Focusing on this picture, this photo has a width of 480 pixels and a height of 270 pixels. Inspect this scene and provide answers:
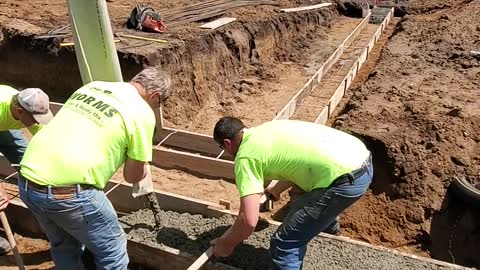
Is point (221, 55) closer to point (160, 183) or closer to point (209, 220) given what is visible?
point (160, 183)

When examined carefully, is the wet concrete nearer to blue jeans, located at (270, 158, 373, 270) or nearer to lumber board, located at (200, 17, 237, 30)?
blue jeans, located at (270, 158, 373, 270)

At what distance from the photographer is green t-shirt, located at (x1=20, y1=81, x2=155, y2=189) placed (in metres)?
3.02

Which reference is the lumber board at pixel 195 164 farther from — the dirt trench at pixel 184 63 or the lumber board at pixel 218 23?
the lumber board at pixel 218 23

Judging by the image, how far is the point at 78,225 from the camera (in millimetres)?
3170

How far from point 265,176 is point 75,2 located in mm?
2227

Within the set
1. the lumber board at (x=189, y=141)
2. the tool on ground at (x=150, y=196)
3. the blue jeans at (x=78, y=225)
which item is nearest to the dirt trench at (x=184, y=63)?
the lumber board at (x=189, y=141)

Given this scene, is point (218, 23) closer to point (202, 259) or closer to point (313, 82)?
point (313, 82)

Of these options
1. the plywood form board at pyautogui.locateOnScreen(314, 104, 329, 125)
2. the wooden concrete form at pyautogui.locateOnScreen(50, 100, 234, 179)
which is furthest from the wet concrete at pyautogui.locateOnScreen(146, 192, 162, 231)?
the plywood form board at pyautogui.locateOnScreen(314, 104, 329, 125)

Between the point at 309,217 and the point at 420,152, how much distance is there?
8.91 feet

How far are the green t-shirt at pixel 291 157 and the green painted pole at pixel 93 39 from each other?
1735 mm

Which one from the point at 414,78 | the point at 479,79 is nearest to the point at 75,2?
the point at 414,78

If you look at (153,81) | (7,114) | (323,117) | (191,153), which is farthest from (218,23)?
(153,81)

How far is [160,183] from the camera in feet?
19.0

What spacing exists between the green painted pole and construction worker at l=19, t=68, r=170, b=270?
1.07m
